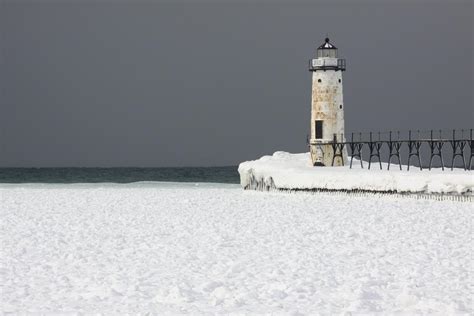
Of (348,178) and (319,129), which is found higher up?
(319,129)

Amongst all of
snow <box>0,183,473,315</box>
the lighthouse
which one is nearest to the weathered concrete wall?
the lighthouse

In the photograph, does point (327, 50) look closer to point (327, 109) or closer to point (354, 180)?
point (327, 109)

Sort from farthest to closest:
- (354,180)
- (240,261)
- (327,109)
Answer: (327,109) < (354,180) < (240,261)

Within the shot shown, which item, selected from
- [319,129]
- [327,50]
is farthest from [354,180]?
[327,50]

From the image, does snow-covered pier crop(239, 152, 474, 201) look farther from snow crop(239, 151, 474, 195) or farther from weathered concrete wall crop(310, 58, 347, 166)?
weathered concrete wall crop(310, 58, 347, 166)

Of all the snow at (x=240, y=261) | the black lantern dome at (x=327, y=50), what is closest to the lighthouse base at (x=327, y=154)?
the black lantern dome at (x=327, y=50)

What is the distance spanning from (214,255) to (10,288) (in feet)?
16.2

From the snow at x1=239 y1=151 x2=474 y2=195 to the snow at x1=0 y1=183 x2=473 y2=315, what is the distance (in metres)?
2.10

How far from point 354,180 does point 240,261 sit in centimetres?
1860

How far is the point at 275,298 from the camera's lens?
12.3m

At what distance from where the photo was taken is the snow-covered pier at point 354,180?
30.2 metres

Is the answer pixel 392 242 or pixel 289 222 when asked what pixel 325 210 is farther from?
pixel 392 242

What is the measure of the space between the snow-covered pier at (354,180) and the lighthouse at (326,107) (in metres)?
1.62

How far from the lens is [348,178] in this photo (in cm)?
3422
